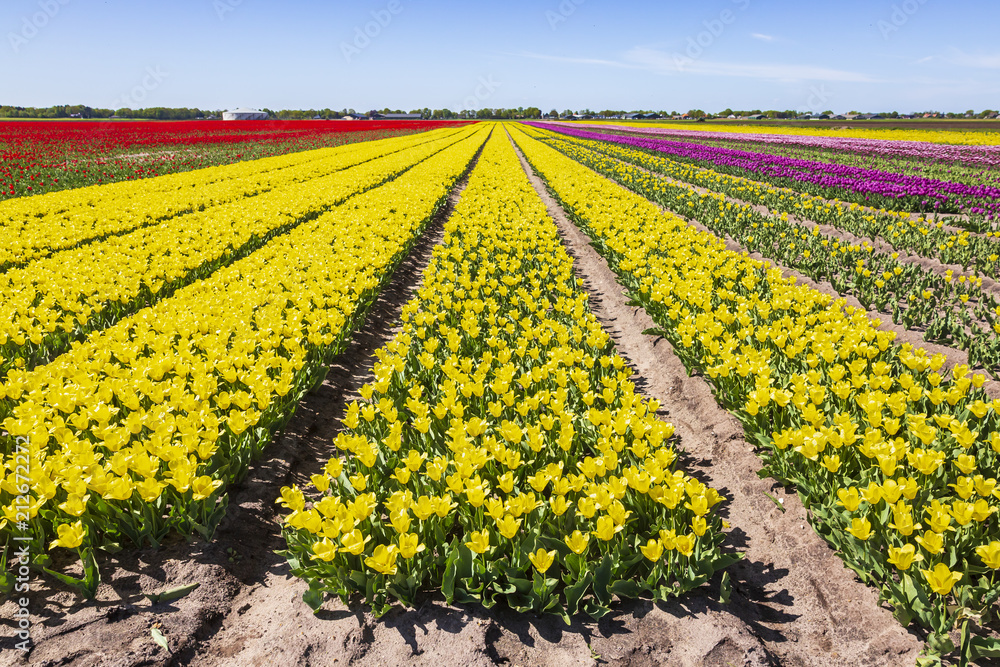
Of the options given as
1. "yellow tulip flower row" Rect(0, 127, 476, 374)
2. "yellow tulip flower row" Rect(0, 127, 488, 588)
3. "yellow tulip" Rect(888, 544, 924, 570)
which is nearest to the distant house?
"yellow tulip flower row" Rect(0, 127, 476, 374)

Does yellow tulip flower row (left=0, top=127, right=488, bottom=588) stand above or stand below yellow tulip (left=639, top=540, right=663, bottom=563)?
above

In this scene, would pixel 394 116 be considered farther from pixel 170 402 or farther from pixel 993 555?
pixel 993 555

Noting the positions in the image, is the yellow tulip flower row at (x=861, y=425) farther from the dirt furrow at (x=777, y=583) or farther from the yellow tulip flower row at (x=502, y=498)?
the yellow tulip flower row at (x=502, y=498)

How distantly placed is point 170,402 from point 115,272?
508 cm

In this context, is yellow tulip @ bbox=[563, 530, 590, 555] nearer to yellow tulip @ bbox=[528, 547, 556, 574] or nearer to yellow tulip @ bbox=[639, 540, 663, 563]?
yellow tulip @ bbox=[528, 547, 556, 574]

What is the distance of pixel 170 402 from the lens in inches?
155

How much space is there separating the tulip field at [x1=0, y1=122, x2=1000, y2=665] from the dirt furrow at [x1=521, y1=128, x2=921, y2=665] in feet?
0.22

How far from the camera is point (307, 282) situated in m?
7.19

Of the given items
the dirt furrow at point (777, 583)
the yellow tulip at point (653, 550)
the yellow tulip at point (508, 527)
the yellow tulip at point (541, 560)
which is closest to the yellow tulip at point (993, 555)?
the dirt furrow at point (777, 583)

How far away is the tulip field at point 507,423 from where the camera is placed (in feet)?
8.99

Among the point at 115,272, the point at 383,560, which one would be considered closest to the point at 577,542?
the point at 383,560

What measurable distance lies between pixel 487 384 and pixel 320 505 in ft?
6.88

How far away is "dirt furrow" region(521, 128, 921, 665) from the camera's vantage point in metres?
2.63

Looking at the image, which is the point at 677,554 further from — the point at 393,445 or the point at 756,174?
the point at 756,174
